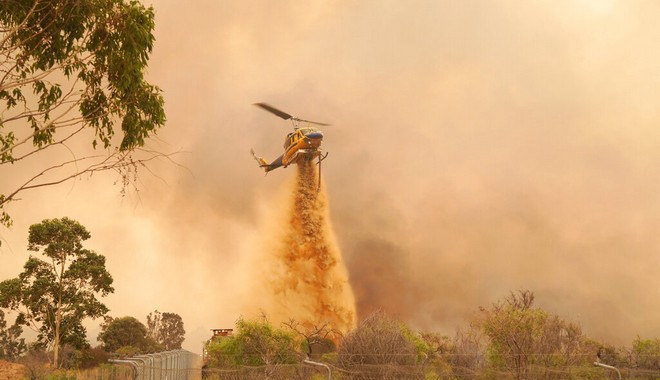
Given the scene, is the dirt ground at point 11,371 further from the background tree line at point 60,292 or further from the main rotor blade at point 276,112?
the main rotor blade at point 276,112

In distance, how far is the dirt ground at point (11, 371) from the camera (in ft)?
154

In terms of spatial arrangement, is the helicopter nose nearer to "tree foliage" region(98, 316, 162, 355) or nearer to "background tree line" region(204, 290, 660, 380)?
"tree foliage" region(98, 316, 162, 355)

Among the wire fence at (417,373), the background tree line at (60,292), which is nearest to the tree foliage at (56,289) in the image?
the background tree line at (60,292)

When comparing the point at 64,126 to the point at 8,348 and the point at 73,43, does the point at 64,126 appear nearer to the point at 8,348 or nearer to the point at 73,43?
the point at 73,43

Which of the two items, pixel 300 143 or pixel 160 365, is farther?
pixel 300 143

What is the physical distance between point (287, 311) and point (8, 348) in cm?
3557

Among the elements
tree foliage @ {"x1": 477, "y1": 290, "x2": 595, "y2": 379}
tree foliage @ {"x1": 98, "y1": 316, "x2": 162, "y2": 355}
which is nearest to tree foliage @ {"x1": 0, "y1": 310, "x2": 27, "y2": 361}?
tree foliage @ {"x1": 98, "y1": 316, "x2": 162, "y2": 355}

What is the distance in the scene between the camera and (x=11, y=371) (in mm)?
49531

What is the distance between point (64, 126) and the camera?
18516 millimetres

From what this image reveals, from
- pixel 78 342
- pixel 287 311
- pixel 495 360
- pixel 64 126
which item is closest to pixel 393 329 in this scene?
pixel 495 360

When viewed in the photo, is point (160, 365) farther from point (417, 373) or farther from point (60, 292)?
point (60, 292)

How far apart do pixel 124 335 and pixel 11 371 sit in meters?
29.6

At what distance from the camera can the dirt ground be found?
47.0 metres

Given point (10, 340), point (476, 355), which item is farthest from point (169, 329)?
point (476, 355)
